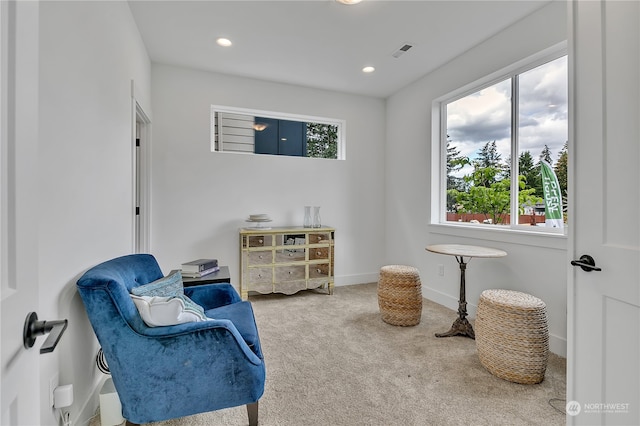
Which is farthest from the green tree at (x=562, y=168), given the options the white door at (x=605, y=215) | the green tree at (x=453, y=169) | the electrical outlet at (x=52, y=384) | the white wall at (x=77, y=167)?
the electrical outlet at (x=52, y=384)

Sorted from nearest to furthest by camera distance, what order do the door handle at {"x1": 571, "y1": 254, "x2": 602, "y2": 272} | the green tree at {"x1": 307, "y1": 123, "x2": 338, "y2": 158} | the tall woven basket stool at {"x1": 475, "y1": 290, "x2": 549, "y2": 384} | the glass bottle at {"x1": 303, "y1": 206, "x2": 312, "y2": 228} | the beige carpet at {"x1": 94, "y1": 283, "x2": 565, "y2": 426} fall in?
the door handle at {"x1": 571, "y1": 254, "x2": 602, "y2": 272}
the beige carpet at {"x1": 94, "y1": 283, "x2": 565, "y2": 426}
the tall woven basket stool at {"x1": 475, "y1": 290, "x2": 549, "y2": 384}
the glass bottle at {"x1": 303, "y1": 206, "x2": 312, "y2": 228}
the green tree at {"x1": 307, "y1": 123, "x2": 338, "y2": 158}

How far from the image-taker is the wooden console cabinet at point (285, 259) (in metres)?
3.46

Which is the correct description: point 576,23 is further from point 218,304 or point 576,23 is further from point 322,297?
point 322,297

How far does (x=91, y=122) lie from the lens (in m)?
1.66

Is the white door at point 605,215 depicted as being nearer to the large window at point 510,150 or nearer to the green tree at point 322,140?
the large window at point 510,150

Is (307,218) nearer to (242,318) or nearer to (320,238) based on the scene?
(320,238)

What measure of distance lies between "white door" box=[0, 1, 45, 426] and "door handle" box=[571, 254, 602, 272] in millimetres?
1651

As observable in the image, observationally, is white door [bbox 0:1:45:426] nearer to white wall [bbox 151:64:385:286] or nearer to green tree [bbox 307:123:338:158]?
white wall [bbox 151:64:385:286]

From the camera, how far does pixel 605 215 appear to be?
1098mm

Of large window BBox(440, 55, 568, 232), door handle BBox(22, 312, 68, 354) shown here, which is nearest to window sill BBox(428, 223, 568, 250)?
large window BBox(440, 55, 568, 232)

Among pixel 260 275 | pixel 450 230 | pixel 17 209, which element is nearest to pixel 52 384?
pixel 17 209

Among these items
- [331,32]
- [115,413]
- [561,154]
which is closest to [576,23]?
[561,154]

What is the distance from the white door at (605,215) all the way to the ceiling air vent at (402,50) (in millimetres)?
1911

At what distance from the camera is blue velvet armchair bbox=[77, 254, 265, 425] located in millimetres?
1260
